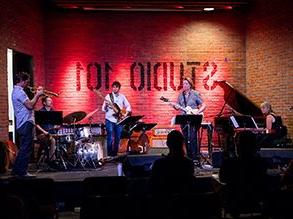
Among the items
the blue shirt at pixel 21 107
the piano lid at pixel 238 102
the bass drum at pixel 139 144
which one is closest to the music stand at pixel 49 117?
the blue shirt at pixel 21 107

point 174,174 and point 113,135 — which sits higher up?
point 174,174

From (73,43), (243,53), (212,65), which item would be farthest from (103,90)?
(243,53)

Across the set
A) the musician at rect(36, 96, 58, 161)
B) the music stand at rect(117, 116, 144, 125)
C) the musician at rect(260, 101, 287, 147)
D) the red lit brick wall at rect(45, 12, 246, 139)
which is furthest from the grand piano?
the musician at rect(36, 96, 58, 161)

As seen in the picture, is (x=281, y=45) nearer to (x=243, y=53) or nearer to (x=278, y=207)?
(x=243, y=53)

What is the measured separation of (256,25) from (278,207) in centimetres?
1089

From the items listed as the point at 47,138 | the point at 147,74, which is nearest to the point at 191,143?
the point at 47,138

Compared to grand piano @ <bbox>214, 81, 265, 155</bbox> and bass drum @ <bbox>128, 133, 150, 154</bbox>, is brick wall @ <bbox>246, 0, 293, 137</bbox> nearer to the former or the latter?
grand piano @ <bbox>214, 81, 265, 155</bbox>

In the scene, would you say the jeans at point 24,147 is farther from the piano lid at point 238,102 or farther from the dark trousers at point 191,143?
the piano lid at point 238,102

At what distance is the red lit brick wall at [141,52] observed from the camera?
51.8ft

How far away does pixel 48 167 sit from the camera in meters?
12.1

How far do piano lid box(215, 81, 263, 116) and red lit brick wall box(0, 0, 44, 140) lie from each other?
Answer: 4924mm

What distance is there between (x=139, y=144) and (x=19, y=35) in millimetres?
3969

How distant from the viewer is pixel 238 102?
13.8m

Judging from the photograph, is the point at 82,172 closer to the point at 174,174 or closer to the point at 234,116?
the point at 234,116
